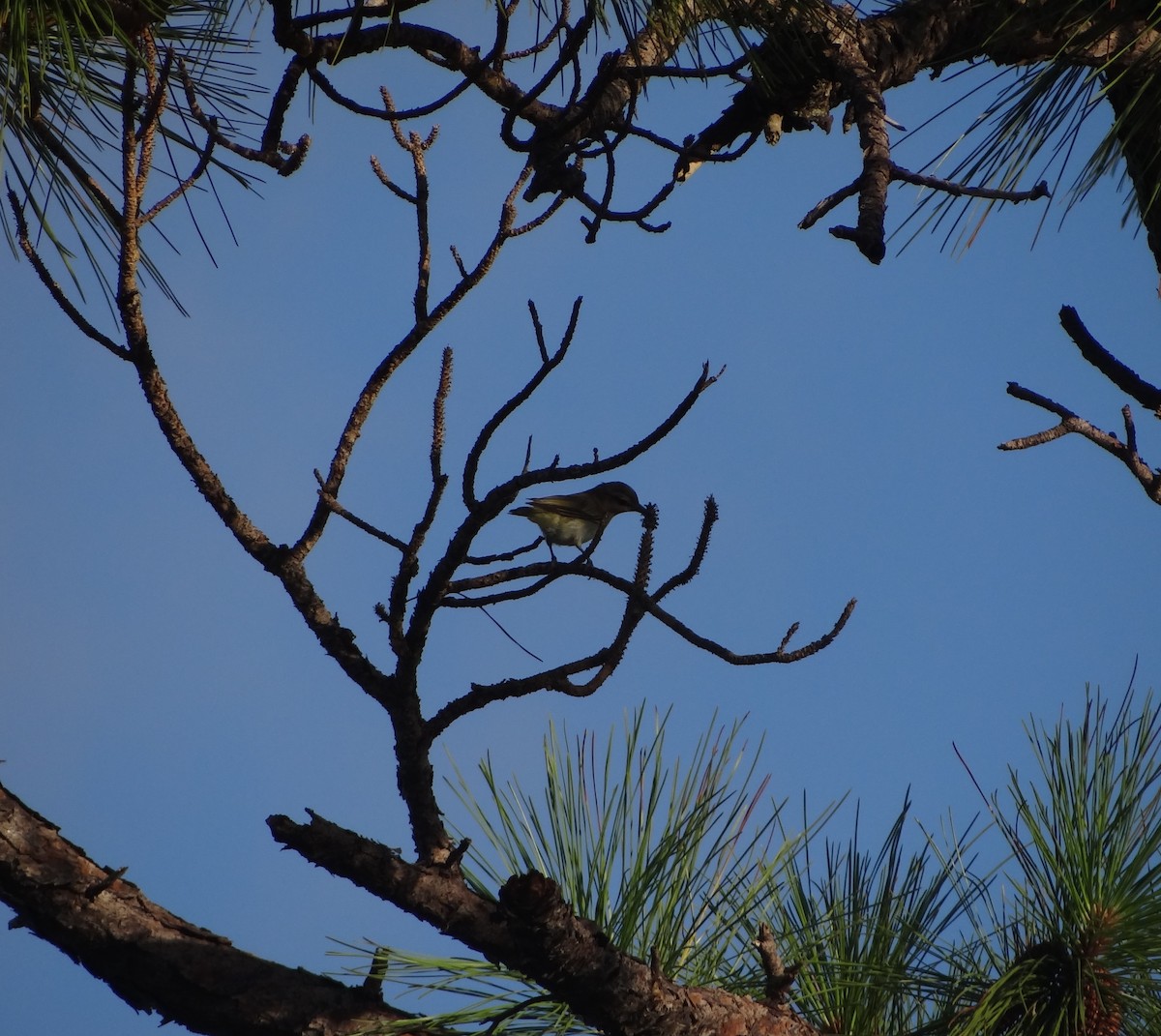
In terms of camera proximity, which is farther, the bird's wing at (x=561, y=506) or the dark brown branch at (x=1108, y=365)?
the bird's wing at (x=561, y=506)

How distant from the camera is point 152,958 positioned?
2459 millimetres

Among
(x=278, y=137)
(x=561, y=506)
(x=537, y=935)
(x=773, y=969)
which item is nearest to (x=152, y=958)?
(x=537, y=935)

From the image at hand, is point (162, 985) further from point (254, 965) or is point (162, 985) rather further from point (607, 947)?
point (607, 947)

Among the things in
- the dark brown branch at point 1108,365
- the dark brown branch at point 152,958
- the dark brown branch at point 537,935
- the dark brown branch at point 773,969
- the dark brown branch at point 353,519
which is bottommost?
the dark brown branch at point 152,958

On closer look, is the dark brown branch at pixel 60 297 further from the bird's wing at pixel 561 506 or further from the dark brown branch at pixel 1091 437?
the bird's wing at pixel 561 506

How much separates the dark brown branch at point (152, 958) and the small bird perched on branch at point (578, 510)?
12.5 feet

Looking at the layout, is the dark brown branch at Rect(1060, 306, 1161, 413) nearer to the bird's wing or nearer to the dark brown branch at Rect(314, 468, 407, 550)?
the dark brown branch at Rect(314, 468, 407, 550)

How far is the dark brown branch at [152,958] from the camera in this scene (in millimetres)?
2445

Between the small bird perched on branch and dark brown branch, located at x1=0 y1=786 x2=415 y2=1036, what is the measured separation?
Result: 3816 millimetres

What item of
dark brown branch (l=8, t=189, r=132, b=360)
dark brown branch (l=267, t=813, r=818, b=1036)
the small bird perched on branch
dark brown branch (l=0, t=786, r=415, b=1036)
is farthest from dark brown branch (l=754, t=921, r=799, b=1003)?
the small bird perched on branch

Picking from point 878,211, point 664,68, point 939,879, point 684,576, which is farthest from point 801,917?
point 664,68

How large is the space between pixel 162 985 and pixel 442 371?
1.40 metres

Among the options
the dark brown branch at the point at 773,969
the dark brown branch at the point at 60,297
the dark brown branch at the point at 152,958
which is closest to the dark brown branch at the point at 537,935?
the dark brown branch at the point at 773,969

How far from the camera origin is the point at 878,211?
235cm
